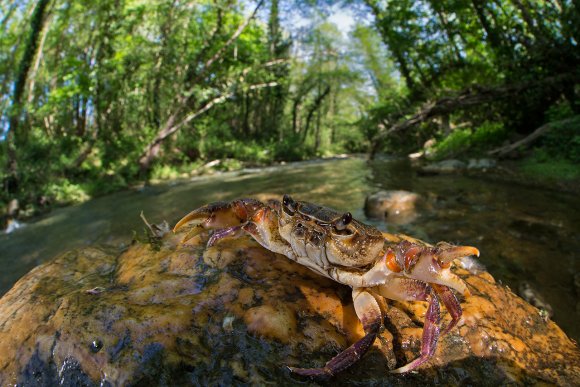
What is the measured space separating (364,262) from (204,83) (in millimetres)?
20596

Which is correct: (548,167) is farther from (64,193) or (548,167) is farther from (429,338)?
(64,193)

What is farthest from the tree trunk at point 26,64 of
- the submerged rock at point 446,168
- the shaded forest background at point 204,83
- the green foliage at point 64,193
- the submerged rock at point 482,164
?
the submerged rock at point 482,164

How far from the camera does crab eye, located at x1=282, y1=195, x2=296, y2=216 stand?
2545mm

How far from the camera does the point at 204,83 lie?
20.7 metres

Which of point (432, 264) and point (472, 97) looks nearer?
point (432, 264)

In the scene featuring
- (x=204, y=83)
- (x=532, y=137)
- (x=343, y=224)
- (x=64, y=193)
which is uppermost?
(x=204, y=83)

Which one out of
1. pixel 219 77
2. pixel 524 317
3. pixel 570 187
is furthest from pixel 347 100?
pixel 524 317

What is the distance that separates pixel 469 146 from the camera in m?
15.8

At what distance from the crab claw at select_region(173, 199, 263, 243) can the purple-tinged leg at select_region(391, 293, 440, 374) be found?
1.51 metres

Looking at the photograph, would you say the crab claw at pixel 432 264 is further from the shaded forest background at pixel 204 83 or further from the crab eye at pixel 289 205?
the shaded forest background at pixel 204 83

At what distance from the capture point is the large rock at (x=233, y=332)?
2008 mm

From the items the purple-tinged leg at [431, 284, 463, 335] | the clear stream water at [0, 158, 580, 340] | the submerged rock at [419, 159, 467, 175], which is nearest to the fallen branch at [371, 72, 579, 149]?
the submerged rock at [419, 159, 467, 175]

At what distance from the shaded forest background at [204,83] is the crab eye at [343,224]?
10888 millimetres

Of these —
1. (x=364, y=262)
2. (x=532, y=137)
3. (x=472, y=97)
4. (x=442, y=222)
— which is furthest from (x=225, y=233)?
(x=472, y=97)
